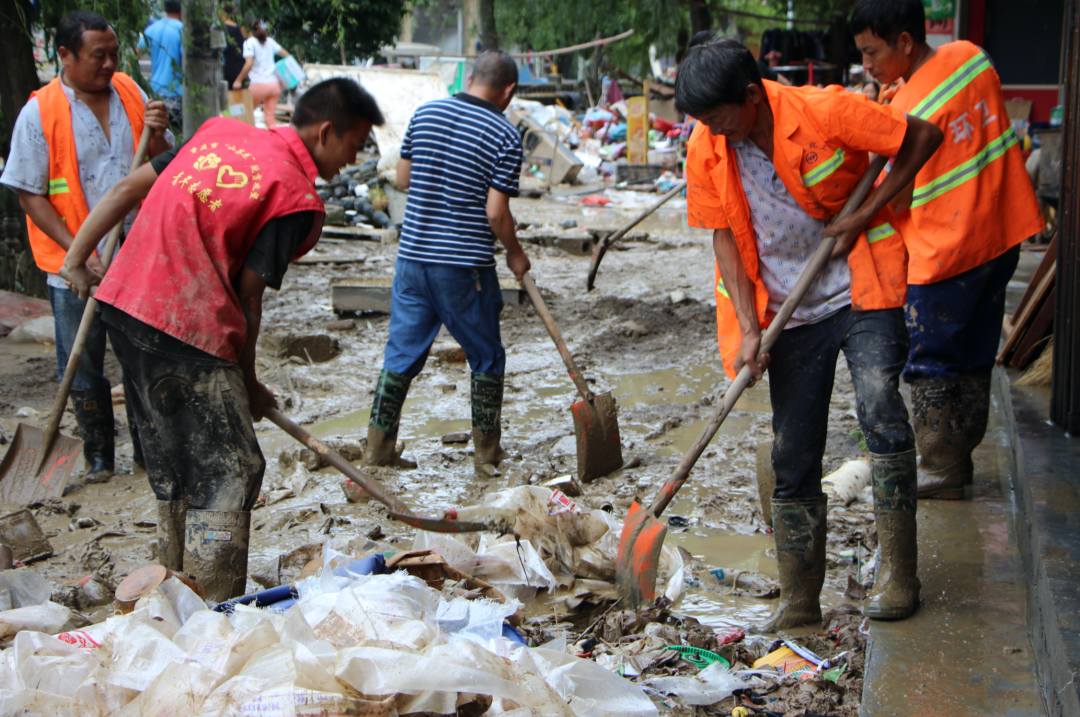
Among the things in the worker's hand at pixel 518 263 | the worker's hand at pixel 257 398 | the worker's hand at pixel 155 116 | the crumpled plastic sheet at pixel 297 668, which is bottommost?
the crumpled plastic sheet at pixel 297 668

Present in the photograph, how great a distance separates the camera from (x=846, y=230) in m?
2.59

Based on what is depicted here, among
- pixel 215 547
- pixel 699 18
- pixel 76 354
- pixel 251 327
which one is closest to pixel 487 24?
pixel 699 18

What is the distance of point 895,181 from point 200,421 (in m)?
2.13

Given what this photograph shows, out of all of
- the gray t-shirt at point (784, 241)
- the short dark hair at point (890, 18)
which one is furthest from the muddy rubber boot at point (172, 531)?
the short dark hair at point (890, 18)

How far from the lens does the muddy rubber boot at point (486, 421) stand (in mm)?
4492

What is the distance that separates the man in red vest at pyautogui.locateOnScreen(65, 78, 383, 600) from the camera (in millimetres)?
2561

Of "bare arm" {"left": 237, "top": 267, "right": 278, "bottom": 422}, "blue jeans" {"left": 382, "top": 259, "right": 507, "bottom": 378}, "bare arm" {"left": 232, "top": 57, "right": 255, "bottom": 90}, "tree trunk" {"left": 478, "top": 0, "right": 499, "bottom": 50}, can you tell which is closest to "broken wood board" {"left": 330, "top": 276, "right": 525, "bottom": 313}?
"blue jeans" {"left": 382, "top": 259, "right": 507, "bottom": 378}

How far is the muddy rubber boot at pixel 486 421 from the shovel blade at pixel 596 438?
0.41 meters

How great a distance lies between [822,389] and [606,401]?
70.6 inches

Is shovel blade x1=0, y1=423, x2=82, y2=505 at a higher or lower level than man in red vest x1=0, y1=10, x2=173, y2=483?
lower

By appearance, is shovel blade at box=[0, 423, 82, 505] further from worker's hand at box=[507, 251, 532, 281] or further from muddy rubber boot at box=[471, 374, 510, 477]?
worker's hand at box=[507, 251, 532, 281]

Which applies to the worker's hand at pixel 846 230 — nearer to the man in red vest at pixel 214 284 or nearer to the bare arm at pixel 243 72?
the man in red vest at pixel 214 284

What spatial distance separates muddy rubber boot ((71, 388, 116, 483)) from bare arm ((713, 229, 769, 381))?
2.98 meters

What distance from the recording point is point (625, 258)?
416 inches
